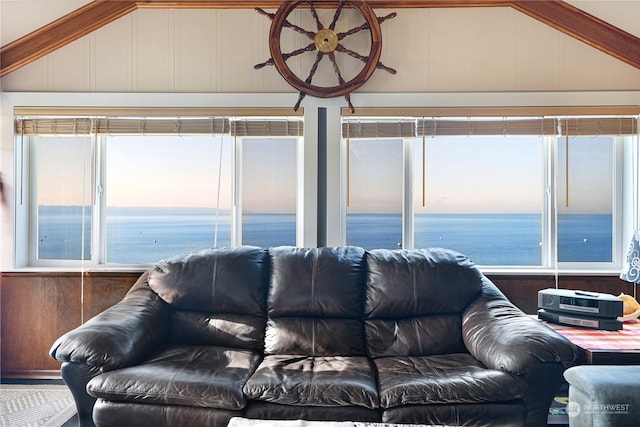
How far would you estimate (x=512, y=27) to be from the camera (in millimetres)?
2920

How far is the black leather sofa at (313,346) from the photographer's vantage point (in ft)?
6.13

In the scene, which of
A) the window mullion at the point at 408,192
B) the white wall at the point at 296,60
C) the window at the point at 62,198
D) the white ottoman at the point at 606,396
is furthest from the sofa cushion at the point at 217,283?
the white ottoman at the point at 606,396

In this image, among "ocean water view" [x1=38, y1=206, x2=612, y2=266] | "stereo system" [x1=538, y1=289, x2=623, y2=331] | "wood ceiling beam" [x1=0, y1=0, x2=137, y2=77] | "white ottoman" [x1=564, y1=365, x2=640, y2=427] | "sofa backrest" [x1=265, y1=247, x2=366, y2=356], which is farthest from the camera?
"ocean water view" [x1=38, y1=206, x2=612, y2=266]

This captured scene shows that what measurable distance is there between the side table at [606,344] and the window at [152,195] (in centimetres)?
181

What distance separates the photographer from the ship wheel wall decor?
2.82 metres

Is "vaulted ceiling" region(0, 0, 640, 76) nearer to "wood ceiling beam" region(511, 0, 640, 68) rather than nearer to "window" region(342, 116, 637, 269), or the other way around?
"wood ceiling beam" region(511, 0, 640, 68)

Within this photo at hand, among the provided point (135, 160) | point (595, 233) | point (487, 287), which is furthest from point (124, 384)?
point (595, 233)

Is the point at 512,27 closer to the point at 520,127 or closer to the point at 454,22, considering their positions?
the point at 454,22

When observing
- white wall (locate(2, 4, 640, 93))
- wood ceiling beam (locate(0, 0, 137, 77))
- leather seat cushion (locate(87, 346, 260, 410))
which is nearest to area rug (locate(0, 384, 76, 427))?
leather seat cushion (locate(87, 346, 260, 410))

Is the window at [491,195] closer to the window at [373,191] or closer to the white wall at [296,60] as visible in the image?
the window at [373,191]

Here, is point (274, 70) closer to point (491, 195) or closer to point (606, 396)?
point (491, 195)

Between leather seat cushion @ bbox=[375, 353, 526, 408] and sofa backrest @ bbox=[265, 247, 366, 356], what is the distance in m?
0.40

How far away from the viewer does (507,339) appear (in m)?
2.02

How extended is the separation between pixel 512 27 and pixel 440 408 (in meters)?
2.48
